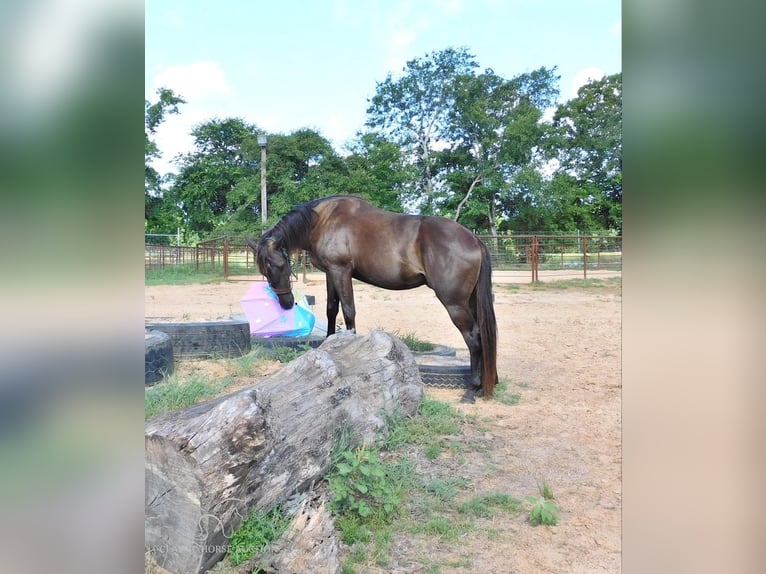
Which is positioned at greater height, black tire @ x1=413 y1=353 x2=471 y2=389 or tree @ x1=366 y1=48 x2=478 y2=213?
tree @ x1=366 y1=48 x2=478 y2=213

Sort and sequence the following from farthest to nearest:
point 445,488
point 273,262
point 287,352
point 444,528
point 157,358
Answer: point 287,352
point 273,262
point 157,358
point 445,488
point 444,528

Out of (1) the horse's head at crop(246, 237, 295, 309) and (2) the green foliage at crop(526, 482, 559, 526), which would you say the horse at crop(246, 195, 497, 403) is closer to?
(1) the horse's head at crop(246, 237, 295, 309)

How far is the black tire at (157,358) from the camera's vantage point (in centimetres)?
389

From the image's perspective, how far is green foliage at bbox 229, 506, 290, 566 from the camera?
176 centimetres

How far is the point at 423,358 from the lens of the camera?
16.5ft

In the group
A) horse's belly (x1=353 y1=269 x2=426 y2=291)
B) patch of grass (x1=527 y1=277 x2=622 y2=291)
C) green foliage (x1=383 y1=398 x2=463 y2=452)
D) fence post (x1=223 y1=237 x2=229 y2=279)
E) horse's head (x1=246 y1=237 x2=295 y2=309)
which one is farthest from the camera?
fence post (x1=223 y1=237 x2=229 y2=279)

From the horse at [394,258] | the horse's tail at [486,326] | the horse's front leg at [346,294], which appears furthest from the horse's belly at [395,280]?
the horse's tail at [486,326]

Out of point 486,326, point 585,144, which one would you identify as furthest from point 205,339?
point 585,144

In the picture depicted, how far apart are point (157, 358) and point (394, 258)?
2.24 meters

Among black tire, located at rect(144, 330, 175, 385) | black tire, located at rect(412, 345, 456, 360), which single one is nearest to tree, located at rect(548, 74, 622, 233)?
black tire, located at rect(412, 345, 456, 360)

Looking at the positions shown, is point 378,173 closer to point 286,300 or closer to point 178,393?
point 286,300

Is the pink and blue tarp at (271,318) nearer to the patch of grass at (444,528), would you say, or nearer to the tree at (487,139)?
the patch of grass at (444,528)

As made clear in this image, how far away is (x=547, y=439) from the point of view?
3.22 m

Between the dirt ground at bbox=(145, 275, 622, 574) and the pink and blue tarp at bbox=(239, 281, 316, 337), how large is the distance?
1787 mm
